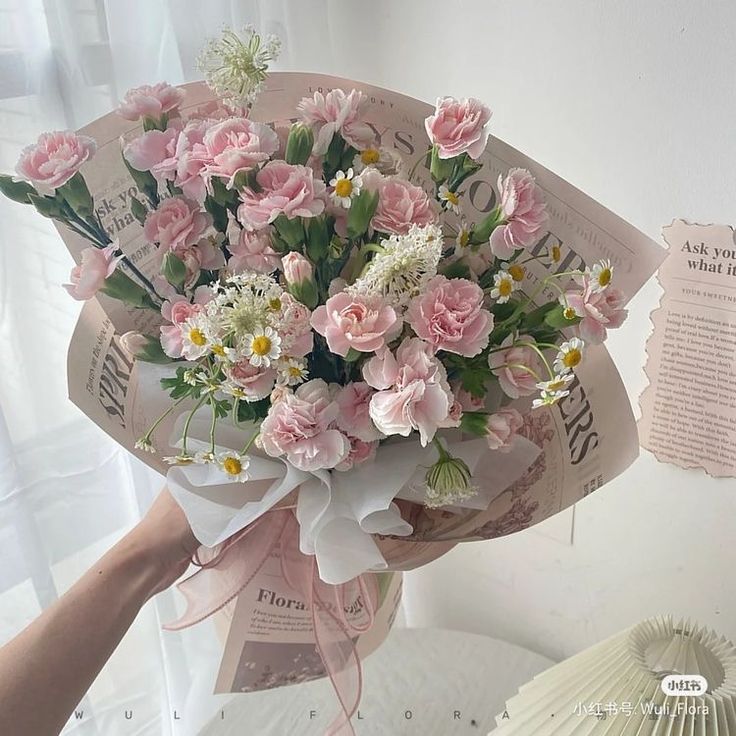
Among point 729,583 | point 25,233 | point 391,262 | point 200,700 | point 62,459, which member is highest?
point 391,262

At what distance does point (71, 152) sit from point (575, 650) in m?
1.01

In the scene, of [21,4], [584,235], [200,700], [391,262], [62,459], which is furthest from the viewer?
[200,700]

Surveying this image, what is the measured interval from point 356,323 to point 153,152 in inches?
Result: 8.7

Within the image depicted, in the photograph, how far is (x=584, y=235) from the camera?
718 mm

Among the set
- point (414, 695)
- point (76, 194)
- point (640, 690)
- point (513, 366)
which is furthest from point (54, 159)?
Result: point (414, 695)

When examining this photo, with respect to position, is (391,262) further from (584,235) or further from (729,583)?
(729,583)

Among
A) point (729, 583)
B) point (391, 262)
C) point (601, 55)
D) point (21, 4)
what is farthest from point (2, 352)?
point (729, 583)

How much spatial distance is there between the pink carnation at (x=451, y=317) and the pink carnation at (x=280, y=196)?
102 mm

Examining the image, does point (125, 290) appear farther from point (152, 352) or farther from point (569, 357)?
point (569, 357)

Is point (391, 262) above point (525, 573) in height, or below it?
above

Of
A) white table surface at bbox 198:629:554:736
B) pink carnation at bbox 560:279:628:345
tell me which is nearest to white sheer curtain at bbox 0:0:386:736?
white table surface at bbox 198:629:554:736

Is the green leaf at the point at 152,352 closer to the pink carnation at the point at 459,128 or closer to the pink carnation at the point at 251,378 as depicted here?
the pink carnation at the point at 251,378

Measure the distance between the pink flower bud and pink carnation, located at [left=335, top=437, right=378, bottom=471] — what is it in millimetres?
132

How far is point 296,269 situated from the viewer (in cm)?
57
